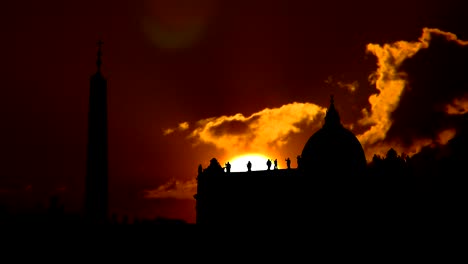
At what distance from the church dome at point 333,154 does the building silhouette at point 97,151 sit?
4415 centimetres

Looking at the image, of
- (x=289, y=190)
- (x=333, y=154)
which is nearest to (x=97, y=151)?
(x=289, y=190)

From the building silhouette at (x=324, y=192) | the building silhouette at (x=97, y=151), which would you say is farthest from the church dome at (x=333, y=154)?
the building silhouette at (x=97, y=151)

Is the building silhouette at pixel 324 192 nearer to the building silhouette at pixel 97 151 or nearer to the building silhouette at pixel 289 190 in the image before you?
the building silhouette at pixel 289 190

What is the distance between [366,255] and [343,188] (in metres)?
11.5

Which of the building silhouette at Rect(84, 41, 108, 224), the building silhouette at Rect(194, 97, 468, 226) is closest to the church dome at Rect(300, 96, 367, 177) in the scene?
the building silhouette at Rect(194, 97, 468, 226)

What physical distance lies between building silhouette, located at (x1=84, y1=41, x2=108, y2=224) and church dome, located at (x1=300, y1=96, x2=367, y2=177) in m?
44.2

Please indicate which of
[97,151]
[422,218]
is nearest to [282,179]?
[422,218]

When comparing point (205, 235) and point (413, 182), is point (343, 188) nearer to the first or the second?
point (413, 182)

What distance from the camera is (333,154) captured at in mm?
81562

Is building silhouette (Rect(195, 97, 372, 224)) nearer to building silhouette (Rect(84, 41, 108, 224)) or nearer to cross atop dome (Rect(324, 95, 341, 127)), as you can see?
cross atop dome (Rect(324, 95, 341, 127))

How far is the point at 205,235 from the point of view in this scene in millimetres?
69188

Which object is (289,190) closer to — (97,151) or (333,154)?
(333,154)

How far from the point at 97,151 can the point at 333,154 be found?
4645 centimetres

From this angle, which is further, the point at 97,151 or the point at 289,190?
the point at 289,190
